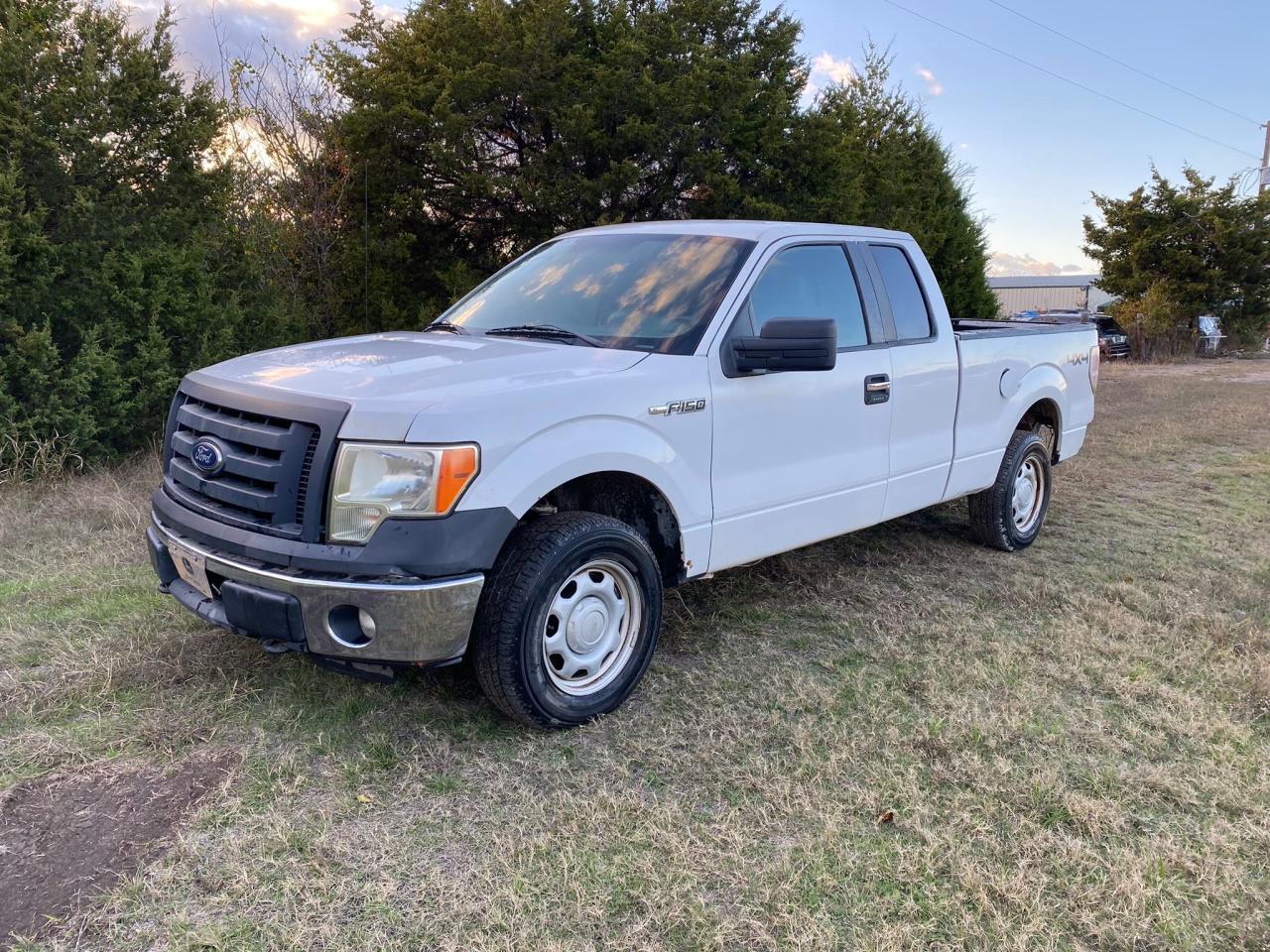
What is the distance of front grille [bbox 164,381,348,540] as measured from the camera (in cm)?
306

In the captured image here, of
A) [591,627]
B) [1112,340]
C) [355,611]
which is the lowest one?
[591,627]

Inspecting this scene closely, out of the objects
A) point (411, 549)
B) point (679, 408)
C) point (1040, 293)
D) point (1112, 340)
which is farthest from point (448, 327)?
Answer: point (1040, 293)

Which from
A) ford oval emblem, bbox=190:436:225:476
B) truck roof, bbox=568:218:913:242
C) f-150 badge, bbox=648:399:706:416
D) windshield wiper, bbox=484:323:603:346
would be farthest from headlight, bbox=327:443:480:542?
truck roof, bbox=568:218:913:242

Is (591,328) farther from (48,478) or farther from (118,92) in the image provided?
(118,92)

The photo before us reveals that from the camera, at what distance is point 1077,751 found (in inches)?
134

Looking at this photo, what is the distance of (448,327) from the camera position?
4.55 metres

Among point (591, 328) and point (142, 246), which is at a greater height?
point (142, 246)

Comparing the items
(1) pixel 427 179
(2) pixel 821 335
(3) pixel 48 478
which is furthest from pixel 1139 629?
(1) pixel 427 179

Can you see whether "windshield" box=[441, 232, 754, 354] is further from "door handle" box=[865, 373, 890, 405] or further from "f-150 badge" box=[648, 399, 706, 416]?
"door handle" box=[865, 373, 890, 405]

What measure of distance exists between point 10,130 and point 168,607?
4.24 metres

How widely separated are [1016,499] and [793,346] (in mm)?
3168

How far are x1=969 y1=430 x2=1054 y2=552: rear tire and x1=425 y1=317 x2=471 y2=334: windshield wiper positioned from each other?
11.4ft

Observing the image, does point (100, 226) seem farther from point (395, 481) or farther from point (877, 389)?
point (877, 389)

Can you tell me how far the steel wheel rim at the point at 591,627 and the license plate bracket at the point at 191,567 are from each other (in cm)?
122
